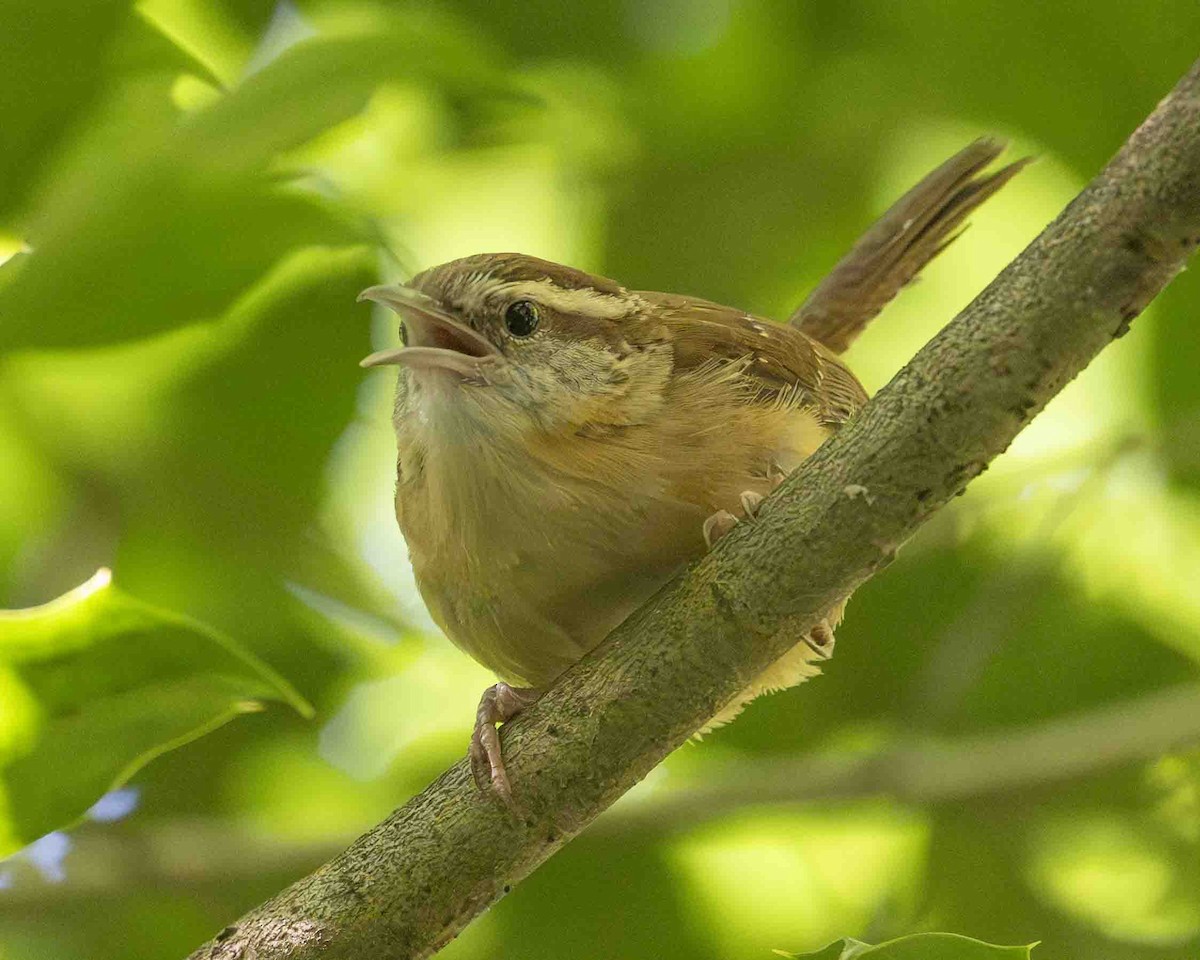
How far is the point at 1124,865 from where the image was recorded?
2955 mm

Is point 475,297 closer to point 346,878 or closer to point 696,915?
point 346,878

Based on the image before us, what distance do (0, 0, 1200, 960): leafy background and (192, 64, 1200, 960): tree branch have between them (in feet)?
2.31

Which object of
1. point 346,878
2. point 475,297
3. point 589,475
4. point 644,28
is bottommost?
point 346,878

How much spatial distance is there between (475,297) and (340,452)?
59 centimetres

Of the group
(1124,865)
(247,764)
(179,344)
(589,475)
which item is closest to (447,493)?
(589,475)

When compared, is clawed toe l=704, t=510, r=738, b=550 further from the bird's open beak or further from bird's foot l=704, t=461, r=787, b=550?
the bird's open beak

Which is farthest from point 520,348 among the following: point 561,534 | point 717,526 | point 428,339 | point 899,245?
point 899,245

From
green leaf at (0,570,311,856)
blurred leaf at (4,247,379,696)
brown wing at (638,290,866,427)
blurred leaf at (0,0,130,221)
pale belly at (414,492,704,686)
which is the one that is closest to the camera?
green leaf at (0,570,311,856)

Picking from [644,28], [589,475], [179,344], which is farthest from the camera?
[644,28]

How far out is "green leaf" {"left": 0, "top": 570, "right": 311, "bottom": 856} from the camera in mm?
1790

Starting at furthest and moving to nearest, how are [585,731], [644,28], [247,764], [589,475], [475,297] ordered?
[247,764], [644,28], [475,297], [589,475], [585,731]

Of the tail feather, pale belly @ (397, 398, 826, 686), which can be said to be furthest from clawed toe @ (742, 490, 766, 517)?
the tail feather

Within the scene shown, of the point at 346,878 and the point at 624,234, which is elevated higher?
the point at 624,234

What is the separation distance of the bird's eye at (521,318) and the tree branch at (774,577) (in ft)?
2.25
